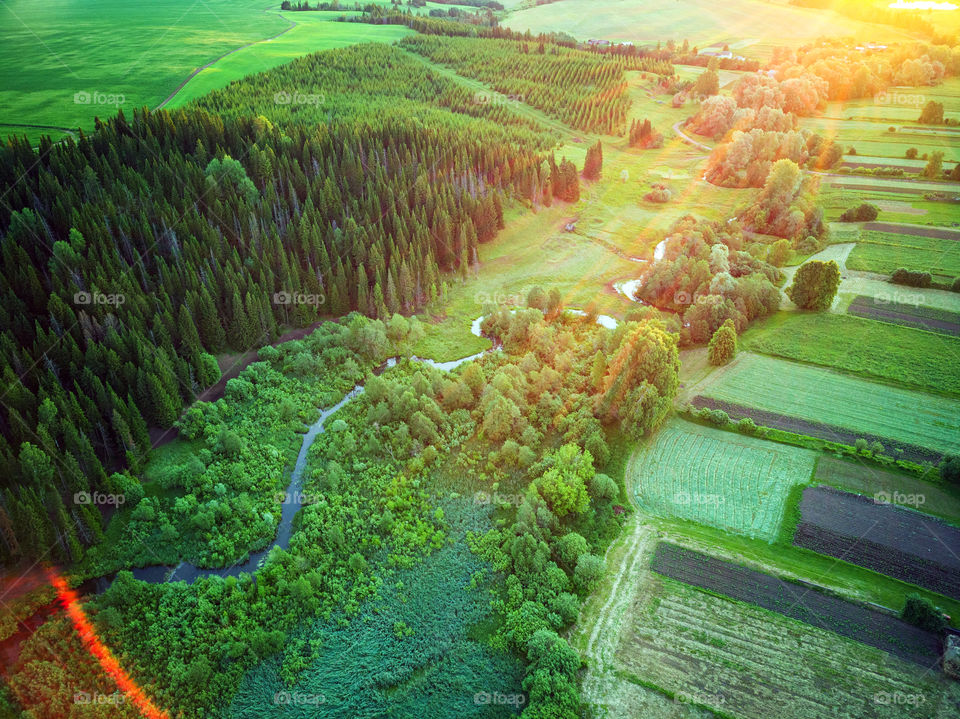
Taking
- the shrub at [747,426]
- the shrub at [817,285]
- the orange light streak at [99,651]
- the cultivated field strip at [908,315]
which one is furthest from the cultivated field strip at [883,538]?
the orange light streak at [99,651]

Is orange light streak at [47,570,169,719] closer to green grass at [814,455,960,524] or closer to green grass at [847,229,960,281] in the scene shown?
green grass at [814,455,960,524]

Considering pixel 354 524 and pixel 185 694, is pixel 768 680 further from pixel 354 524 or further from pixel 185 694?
pixel 185 694

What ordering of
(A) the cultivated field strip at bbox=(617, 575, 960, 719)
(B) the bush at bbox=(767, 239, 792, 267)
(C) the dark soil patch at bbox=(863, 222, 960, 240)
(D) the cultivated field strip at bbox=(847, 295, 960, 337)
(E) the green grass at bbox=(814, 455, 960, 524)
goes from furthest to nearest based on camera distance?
(C) the dark soil patch at bbox=(863, 222, 960, 240)
(B) the bush at bbox=(767, 239, 792, 267)
(D) the cultivated field strip at bbox=(847, 295, 960, 337)
(E) the green grass at bbox=(814, 455, 960, 524)
(A) the cultivated field strip at bbox=(617, 575, 960, 719)

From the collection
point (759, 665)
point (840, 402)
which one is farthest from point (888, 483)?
point (759, 665)

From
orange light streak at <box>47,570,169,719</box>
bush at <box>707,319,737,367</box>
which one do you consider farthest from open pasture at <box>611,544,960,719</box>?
bush at <box>707,319,737,367</box>

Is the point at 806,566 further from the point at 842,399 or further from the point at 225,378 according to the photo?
the point at 225,378

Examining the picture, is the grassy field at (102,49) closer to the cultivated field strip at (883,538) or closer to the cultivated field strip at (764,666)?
the cultivated field strip at (764,666)
